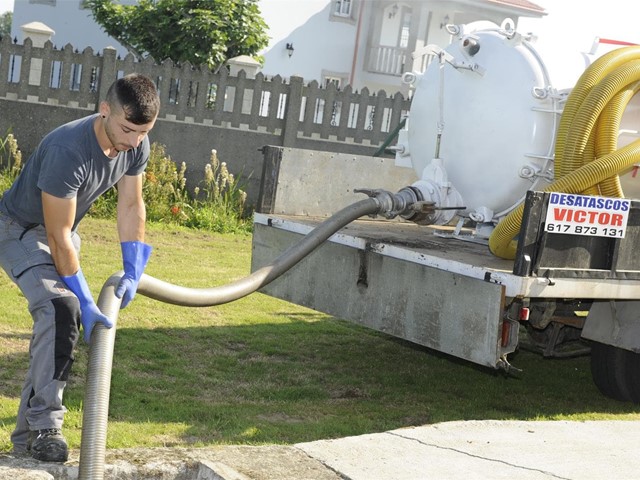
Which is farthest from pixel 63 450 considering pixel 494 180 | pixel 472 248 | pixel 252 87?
pixel 252 87

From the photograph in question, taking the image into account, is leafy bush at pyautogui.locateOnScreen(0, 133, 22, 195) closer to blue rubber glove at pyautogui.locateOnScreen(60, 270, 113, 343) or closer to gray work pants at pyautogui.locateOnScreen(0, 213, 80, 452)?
gray work pants at pyautogui.locateOnScreen(0, 213, 80, 452)

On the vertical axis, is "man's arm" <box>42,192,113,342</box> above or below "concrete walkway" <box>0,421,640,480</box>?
above

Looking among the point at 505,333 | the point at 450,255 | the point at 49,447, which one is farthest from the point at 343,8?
the point at 49,447

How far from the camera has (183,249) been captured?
11.1 m

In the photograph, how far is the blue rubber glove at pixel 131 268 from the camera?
4.45m

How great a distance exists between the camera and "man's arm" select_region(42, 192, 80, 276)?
426 centimetres

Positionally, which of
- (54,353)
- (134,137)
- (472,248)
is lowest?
(54,353)

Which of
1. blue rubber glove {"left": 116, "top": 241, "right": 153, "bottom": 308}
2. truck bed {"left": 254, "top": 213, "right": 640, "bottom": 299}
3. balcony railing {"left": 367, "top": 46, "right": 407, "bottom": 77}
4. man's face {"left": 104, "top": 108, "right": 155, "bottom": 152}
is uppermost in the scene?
balcony railing {"left": 367, "top": 46, "right": 407, "bottom": 77}

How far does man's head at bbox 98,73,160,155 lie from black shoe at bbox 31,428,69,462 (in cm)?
119

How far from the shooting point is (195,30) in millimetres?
24672

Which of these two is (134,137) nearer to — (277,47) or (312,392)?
(312,392)

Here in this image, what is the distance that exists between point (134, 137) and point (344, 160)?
10.3 ft

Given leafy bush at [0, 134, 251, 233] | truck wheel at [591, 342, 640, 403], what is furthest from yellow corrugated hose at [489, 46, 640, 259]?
leafy bush at [0, 134, 251, 233]

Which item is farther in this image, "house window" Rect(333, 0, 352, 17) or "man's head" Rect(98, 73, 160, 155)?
"house window" Rect(333, 0, 352, 17)
